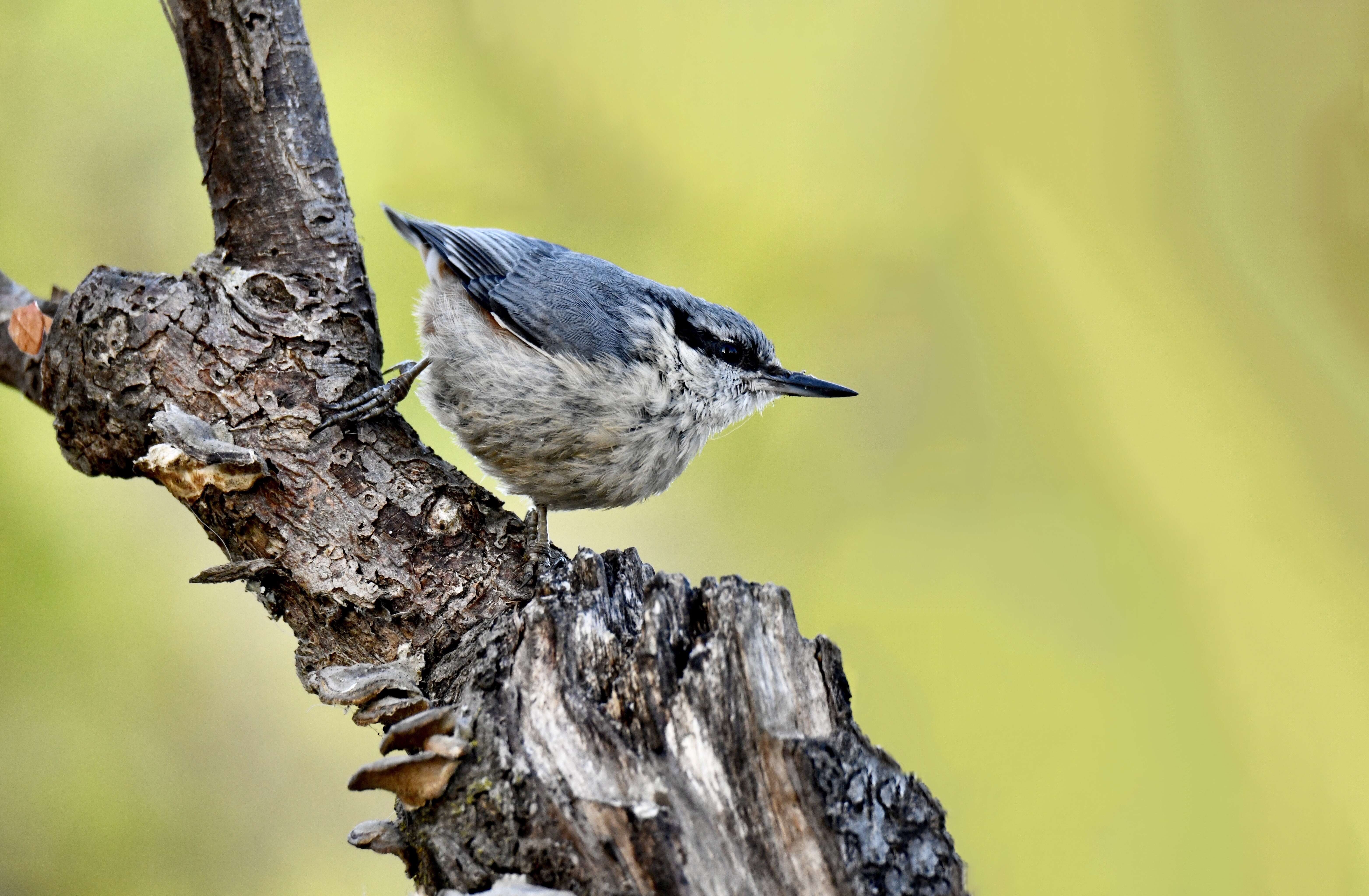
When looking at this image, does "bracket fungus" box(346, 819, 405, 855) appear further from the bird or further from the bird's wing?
the bird's wing

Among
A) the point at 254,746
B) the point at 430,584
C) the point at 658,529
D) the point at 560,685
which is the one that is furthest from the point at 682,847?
the point at 254,746

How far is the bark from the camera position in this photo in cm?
126

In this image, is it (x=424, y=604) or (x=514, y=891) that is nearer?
(x=514, y=891)

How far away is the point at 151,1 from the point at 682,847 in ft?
11.1

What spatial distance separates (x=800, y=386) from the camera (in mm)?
2512

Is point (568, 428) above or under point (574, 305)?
under

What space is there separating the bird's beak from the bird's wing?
0.35m

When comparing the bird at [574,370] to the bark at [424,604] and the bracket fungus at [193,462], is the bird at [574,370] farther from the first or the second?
the bracket fungus at [193,462]

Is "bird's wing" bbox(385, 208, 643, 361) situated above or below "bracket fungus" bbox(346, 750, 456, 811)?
above

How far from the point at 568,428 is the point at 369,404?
0.46 metres

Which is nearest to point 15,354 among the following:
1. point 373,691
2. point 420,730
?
point 373,691

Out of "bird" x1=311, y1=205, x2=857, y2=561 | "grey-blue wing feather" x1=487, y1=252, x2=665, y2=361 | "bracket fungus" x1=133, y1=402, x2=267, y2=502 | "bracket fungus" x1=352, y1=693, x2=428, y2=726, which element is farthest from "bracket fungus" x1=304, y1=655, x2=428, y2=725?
"grey-blue wing feather" x1=487, y1=252, x2=665, y2=361

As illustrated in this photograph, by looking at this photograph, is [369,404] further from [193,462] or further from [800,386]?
[800,386]

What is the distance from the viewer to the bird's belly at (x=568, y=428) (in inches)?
85.6
